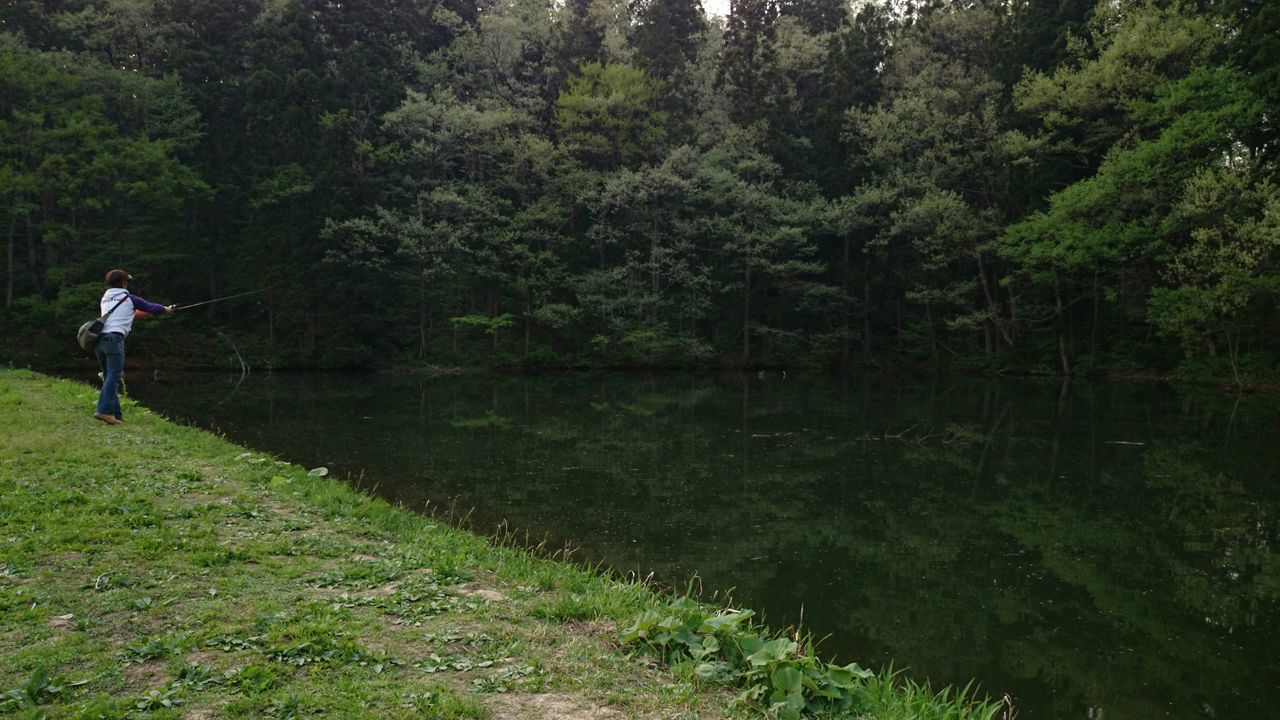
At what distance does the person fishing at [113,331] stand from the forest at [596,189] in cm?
2037

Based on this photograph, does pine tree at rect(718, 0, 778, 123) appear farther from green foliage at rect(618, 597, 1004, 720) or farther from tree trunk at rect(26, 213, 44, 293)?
green foliage at rect(618, 597, 1004, 720)

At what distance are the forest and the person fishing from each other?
66.8 feet

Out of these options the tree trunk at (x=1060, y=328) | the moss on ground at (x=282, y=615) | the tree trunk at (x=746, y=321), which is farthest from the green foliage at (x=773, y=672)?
the tree trunk at (x=746, y=321)

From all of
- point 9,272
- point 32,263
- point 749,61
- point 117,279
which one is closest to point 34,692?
point 117,279

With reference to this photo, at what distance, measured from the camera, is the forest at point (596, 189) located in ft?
89.8

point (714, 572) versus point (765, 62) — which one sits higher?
point (765, 62)

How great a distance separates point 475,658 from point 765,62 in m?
34.9

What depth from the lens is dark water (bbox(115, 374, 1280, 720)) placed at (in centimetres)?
509

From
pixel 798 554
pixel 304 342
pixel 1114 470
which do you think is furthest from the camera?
pixel 304 342

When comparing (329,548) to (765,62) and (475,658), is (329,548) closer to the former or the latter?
(475,658)

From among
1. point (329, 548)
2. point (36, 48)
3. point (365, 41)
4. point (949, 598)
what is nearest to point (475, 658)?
point (329, 548)

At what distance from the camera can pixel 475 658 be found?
3445 millimetres

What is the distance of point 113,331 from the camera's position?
9.53m

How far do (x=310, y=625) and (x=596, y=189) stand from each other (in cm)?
2950
